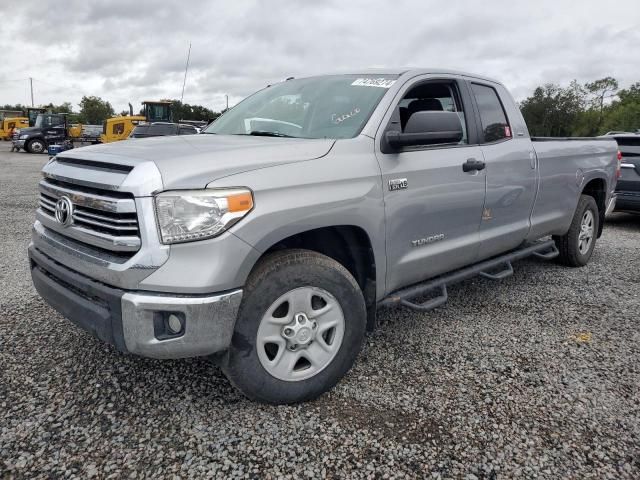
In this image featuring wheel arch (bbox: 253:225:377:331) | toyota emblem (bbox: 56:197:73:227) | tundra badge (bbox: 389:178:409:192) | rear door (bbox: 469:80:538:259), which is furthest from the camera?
rear door (bbox: 469:80:538:259)

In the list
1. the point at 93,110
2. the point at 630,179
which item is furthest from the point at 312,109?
the point at 93,110

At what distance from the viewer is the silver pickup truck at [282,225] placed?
209cm

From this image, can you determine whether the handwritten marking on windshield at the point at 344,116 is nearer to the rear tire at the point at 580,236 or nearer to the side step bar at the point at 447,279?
the side step bar at the point at 447,279

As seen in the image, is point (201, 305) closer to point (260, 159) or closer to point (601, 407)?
point (260, 159)

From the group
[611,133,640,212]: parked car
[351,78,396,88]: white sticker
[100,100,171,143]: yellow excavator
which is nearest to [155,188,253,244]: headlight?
[351,78,396,88]: white sticker

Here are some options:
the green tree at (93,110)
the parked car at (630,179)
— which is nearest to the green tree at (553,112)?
the parked car at (630,179)

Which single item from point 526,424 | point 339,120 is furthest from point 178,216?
point 526,424

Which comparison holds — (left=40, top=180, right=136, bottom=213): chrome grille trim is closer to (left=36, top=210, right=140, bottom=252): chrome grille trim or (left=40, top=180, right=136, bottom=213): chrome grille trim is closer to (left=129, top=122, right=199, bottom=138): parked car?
(left=36, top=210, right=140, bottom=252): chrome grille trim

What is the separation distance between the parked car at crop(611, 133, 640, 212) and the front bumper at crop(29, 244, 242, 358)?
727 cm

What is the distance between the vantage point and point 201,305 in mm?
2072

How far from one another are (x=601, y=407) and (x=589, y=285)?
240 cm

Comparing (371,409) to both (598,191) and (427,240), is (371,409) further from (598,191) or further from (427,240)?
(598,191)

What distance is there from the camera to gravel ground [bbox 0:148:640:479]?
2123 mm

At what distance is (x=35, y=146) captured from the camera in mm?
25750
